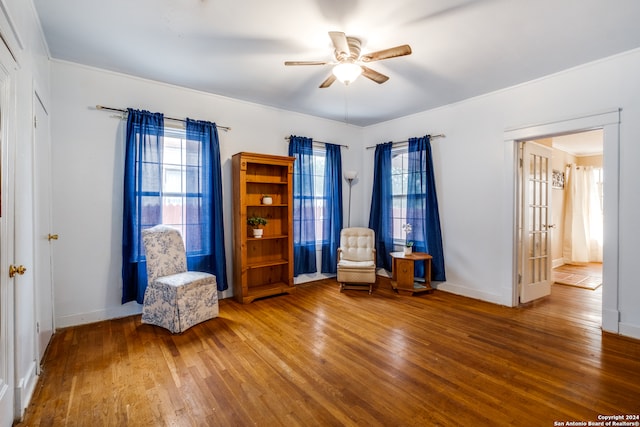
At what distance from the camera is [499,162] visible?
12.2 feet

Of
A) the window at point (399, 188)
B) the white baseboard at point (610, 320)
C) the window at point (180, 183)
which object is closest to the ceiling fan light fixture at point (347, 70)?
the window at point (180, 183)

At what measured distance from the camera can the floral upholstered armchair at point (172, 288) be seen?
2.91 m

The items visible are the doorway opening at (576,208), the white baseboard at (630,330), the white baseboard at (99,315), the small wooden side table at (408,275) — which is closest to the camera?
the white baseboard at (630,330)

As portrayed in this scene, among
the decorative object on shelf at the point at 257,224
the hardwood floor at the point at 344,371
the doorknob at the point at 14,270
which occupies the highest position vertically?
the decorative object on shelf at the point at 257,224

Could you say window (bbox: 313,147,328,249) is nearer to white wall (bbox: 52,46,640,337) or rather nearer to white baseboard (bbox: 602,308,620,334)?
white wall (bbox: 52,46,640,337)

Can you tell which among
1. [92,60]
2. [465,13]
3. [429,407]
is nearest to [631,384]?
[429,407]

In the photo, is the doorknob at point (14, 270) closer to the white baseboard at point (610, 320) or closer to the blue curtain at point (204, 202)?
the blue curtain at point (204, 202)

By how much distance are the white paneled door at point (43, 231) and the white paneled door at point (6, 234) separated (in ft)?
2.20

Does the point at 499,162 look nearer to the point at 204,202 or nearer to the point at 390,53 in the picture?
the point at 390,53

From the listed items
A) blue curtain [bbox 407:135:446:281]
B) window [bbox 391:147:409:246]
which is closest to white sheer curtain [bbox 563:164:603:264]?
blue curtain [bbox 407:135:446:281]

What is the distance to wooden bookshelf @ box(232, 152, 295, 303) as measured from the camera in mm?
3775

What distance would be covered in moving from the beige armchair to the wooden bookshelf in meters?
0.79

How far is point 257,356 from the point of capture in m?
2.47

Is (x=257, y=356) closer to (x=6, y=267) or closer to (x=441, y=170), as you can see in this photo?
(x=6, y=267)
